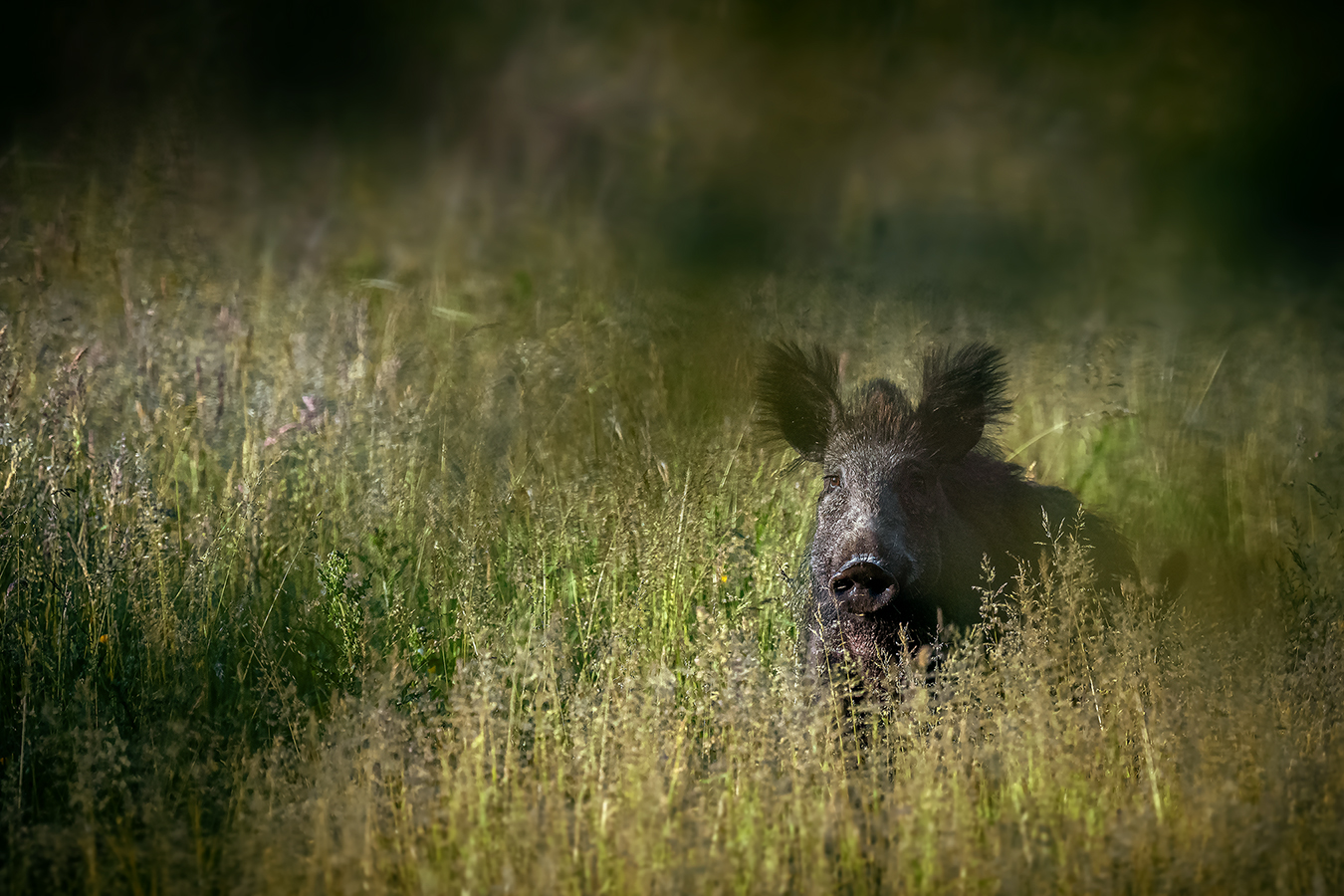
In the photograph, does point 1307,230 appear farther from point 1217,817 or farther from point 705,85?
A: point 1217,817

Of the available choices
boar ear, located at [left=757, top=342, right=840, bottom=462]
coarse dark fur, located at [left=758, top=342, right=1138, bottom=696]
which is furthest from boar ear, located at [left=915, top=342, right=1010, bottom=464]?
boar ear, located at [left=757, top=342, right=840, bottom=462]

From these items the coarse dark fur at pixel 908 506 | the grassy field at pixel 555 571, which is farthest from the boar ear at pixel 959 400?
the grassy field at pixel 555 571

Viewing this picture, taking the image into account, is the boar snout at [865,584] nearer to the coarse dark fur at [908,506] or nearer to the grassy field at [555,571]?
the coarse dark fur at [908,506]

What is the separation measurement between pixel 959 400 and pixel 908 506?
447mm

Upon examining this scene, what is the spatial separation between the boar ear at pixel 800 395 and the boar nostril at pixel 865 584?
0.80 meters

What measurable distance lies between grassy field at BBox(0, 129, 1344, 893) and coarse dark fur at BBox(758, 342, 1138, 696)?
0.80 feet

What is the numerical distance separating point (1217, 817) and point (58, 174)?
6.50 metres

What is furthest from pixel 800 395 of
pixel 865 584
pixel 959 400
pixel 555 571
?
pixel 555 571

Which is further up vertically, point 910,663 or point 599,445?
point 599,445

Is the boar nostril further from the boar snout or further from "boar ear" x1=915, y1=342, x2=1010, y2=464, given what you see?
"boar ear" x1=915, y1=342, x2=1010, y2=464

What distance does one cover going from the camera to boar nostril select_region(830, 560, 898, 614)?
357 cm

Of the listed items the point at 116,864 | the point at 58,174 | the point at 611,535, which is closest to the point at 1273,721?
the point at 611,535

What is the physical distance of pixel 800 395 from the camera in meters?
4.26

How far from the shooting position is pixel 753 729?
2.87m
